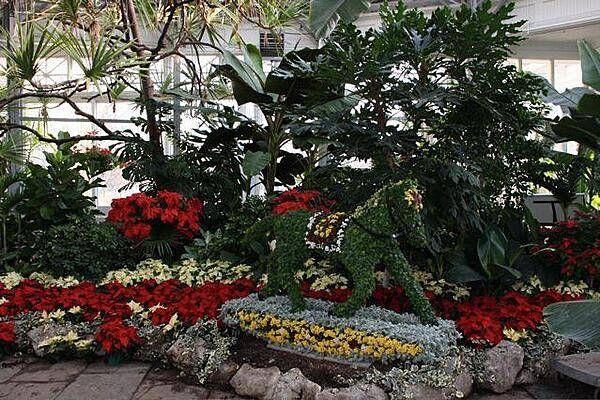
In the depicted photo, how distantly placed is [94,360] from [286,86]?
2.57 meters

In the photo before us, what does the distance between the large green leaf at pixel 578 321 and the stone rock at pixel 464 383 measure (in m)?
1.16

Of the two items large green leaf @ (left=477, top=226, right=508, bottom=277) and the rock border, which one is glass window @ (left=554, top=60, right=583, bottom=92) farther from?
the rock border

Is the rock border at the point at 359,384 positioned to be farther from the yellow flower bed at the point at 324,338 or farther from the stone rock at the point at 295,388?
the yellow flower bed at the point at 324,338

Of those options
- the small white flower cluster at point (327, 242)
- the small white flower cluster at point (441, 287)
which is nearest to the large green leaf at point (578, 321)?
the small white flower cluster at point (327, 242)

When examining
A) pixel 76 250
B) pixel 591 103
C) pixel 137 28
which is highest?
pixel 137 28

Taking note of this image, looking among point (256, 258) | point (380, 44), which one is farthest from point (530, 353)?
point (256, 258)

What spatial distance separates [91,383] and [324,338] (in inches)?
44.0

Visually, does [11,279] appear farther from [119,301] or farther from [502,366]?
[502,366]

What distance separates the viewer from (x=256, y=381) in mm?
2508

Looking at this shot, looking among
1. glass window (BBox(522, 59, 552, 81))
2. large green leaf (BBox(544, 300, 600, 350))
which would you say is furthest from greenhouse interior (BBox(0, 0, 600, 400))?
glass window (BBox(522, 59, 552, 81))

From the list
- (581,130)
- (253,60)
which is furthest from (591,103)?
(253,60)

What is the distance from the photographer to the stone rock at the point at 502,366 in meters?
2.58

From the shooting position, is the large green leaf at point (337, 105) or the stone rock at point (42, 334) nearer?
Result: the stone rock at point (42, 334)

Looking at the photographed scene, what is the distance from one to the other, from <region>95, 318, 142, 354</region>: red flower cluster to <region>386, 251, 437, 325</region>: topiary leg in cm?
135
